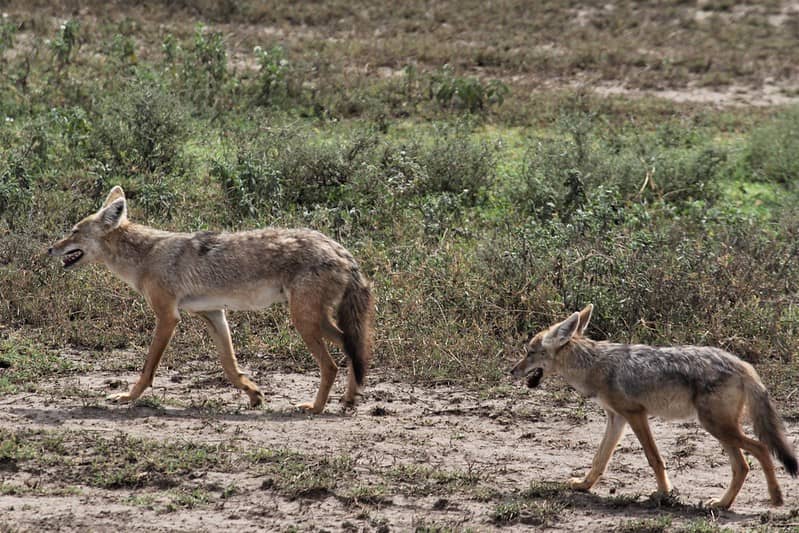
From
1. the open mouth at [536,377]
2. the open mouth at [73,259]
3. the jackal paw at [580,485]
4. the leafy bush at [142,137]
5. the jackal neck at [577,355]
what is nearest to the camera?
the jackal paw at [580,485]

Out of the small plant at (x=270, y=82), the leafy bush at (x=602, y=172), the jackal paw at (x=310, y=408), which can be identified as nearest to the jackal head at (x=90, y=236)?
the jackal paw at (x=310, y=408)

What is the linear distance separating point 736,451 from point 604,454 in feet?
2.62

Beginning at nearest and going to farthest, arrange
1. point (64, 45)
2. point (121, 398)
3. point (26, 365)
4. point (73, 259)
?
1. point (121, 398)
2. point (73, 259)
3. point (26, 365)
4. point (64, 45)

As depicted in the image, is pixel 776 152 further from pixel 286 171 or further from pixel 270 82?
pixel 270 82

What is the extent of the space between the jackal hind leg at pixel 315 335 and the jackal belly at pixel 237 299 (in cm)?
20

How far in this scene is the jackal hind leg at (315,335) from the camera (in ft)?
26.2

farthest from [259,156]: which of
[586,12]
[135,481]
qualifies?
[586,12]

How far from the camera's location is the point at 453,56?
20.1 meters

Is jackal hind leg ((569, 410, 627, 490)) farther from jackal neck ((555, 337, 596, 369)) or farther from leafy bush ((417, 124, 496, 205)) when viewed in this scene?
leafy bush ((417, 124, 496, 205))

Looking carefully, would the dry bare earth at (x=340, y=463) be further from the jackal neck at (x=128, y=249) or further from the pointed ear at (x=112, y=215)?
the pointed ear at (x=112, y=215)

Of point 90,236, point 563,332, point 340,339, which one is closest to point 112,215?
point 90,236

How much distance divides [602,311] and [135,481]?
463 centimetres

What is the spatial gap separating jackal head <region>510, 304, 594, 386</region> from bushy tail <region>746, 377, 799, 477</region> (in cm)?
116

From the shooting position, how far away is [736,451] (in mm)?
6344
